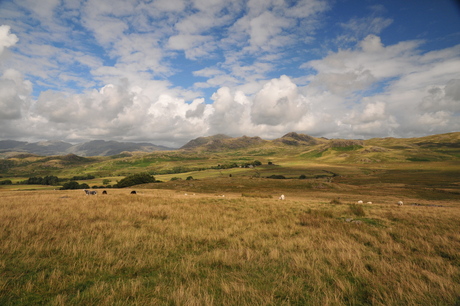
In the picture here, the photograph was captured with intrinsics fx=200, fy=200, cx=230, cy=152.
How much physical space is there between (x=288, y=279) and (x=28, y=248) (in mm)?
8304

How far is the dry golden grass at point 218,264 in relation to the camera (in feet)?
14.2

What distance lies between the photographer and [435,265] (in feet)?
19.3

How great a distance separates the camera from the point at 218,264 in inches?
242

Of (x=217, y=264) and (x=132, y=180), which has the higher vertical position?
(x=217, y=264)

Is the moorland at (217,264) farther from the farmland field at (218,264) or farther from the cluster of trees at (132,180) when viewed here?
the cluster of trees at (132,180)

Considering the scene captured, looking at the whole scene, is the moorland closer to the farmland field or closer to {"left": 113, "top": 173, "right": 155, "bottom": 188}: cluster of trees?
the farmland field

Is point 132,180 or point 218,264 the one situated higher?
point 218,264

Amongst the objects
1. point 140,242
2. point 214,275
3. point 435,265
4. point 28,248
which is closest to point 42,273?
point 28,248

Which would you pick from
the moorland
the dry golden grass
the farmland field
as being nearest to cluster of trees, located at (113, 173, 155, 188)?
the farmland field

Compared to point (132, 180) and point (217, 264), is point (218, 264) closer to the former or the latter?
point (217, 264)

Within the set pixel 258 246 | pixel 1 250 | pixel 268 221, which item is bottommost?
pixel 268 221

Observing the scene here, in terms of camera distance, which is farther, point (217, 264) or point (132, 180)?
point (132, 180)

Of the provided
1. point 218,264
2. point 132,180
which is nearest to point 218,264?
point 218,264

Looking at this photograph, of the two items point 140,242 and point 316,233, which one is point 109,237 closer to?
point 140,242
